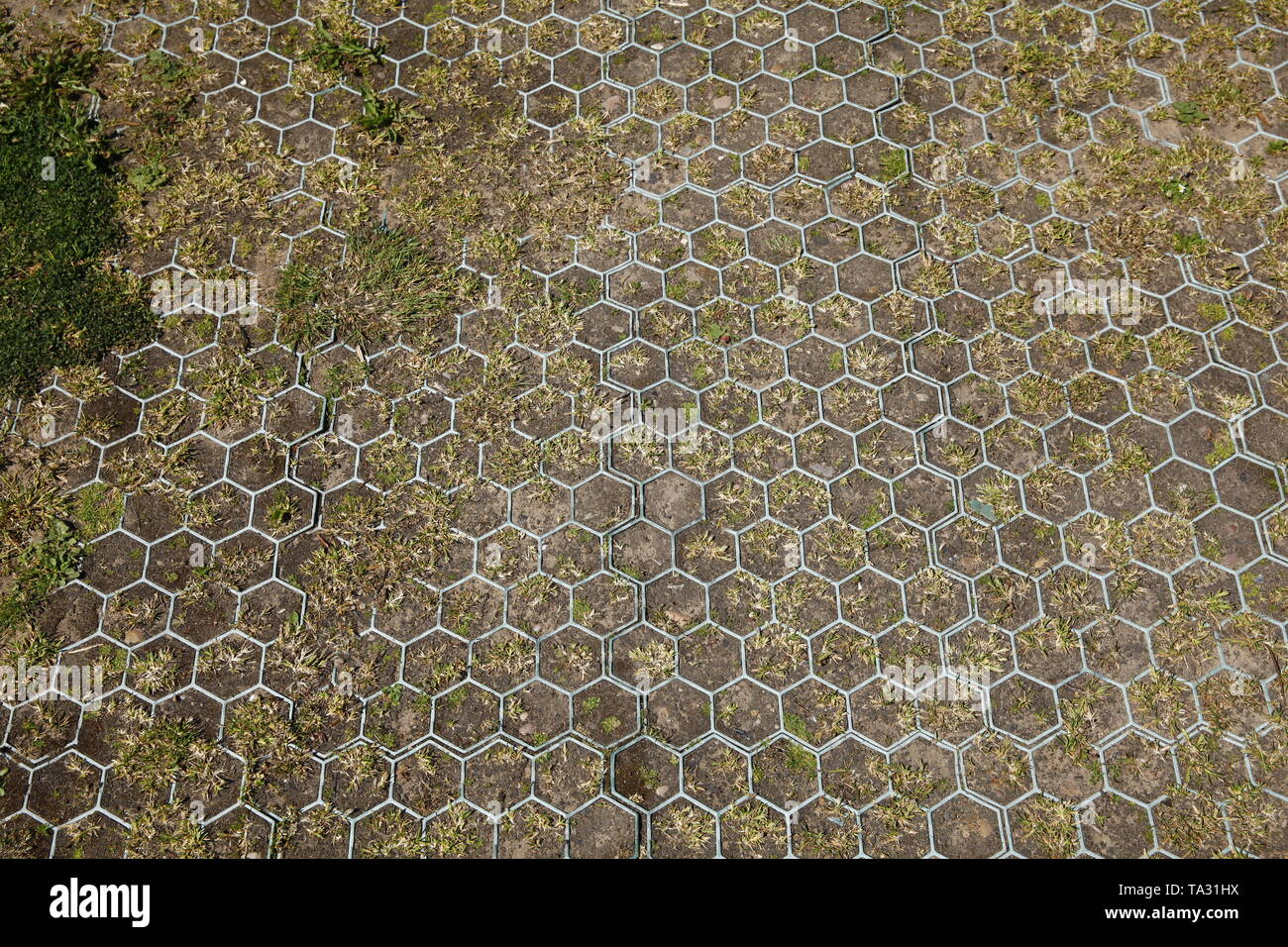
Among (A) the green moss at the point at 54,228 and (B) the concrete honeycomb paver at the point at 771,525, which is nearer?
→ (B) the concrete honeycomb paver at the point at 771,525

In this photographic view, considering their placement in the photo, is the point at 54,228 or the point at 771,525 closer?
the point at 771,525

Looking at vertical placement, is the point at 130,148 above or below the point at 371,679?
above

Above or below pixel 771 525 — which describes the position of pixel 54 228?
above

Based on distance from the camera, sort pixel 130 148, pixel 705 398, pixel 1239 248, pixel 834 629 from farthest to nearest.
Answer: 1. pixel 130 148
2. pixel 1239 248
3. pixel 705 398
4. pixel 834 629

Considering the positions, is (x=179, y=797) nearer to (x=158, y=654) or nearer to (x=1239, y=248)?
(x=158, y=654)

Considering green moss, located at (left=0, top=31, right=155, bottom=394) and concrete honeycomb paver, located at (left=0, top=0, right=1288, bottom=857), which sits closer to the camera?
concrete honeycomb paver, located at (left=0, top=0, right=1288, bottom=857)

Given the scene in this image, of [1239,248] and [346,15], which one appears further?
[346,15]

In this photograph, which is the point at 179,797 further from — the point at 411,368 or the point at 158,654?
the point at 411,368

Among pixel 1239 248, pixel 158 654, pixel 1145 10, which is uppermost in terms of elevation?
pixel 1145 10
